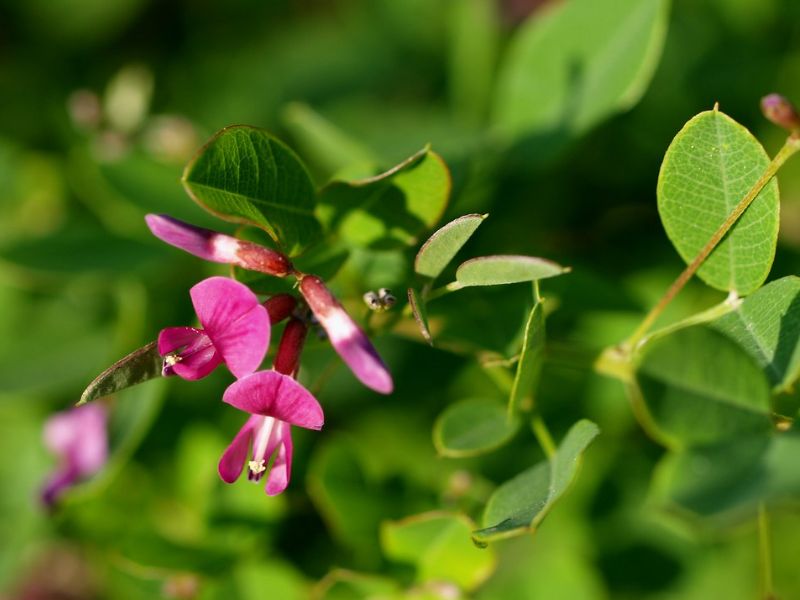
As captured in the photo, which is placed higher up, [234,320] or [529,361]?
[234,320]

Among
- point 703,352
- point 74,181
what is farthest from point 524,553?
point 74,181

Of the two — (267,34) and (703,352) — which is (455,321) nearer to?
(703,352)

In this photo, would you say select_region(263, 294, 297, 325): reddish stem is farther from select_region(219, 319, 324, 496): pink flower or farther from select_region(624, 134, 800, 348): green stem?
select_region(624, 134, 800, 348): green stem

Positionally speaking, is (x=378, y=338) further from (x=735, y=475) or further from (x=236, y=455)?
(x=735, y=475)

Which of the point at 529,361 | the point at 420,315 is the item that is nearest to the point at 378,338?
the point at 529,361

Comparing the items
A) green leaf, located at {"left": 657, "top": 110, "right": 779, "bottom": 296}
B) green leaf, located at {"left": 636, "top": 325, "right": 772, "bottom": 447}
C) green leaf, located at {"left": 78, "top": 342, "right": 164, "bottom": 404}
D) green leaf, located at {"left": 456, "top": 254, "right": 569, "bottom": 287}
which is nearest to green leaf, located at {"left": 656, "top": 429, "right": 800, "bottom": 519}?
green leaf, located at {"left": 636, "top": 325, "right": 772, "bottom": 447}

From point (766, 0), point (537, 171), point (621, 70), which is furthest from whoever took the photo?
point (766, 0)

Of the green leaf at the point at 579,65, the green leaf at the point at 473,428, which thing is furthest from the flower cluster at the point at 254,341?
the green leaf at the point at 579,65
